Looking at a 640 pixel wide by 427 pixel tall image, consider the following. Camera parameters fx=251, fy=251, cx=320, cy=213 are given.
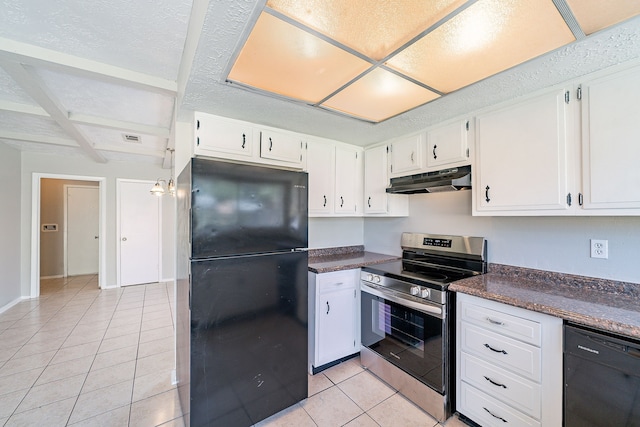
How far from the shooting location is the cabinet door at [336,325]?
2199 mm

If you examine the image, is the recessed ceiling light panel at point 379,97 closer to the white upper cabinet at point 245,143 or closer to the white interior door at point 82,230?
the white upper cabinet at point 245,143

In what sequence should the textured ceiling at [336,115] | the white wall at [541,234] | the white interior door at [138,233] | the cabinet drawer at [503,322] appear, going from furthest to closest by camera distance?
the white interior door at [138,233] → the white wall at [541,234] → the cabinet drawer at [503,322] → the textured ceiling at [336,115]

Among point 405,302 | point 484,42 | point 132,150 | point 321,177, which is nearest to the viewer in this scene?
point 484,42

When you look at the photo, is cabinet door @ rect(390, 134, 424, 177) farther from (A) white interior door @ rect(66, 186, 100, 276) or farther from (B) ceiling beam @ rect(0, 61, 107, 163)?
(A) white interior door @ rect(66, 186, 100, 276)

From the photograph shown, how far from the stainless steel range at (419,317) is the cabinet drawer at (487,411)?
0.09 meters

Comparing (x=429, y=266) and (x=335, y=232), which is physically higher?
(x=335, y=232)

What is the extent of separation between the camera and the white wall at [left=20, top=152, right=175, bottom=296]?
414 cm

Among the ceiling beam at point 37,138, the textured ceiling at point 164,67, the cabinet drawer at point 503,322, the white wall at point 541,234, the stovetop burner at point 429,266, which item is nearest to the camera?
the textured ceiling at point 164,67

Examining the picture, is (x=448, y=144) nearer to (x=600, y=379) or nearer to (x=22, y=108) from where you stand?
(x=600, y=379)

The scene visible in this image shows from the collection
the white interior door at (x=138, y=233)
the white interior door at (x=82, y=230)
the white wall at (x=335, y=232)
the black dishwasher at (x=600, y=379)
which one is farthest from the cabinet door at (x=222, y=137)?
the white interior door at (x=82, y=230)

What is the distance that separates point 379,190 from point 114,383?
9.85 ft

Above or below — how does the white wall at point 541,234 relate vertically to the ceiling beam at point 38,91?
below

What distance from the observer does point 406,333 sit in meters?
1.95

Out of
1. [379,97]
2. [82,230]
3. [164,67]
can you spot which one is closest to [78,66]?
[164,67]
